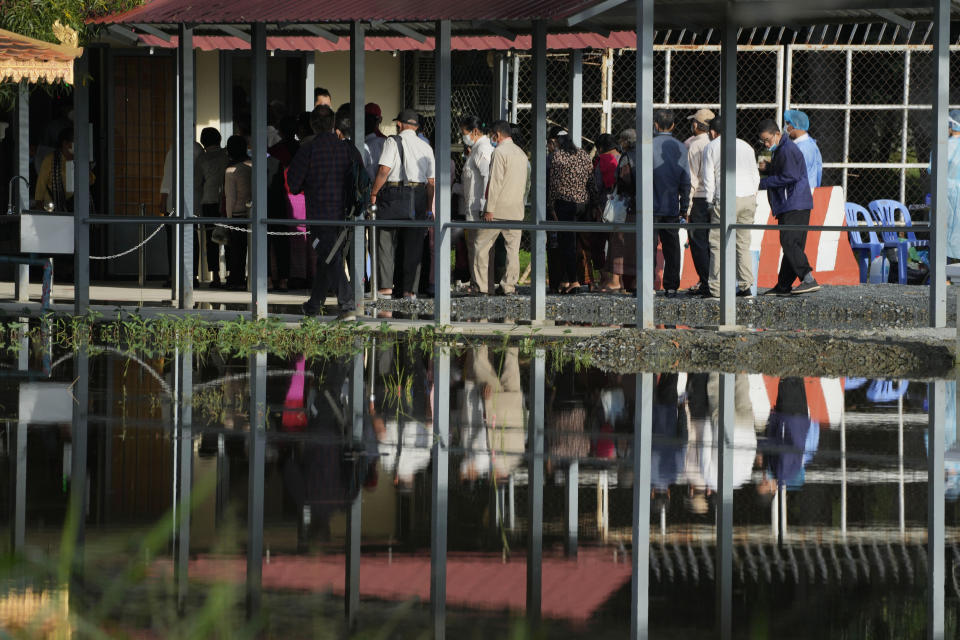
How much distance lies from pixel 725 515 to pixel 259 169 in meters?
8.77

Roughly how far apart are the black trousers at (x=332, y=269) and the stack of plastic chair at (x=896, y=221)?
7642 millimetres

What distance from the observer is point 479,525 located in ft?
23.0

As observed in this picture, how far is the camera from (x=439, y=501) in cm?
747

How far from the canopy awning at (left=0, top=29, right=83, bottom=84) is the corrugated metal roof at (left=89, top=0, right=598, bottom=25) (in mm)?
673

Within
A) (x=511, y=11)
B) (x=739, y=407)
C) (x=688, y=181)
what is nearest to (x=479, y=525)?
(x=739, y=407)

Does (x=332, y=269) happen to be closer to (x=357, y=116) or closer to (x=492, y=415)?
(x=357, y=116)

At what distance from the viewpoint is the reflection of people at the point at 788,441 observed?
26.6ft

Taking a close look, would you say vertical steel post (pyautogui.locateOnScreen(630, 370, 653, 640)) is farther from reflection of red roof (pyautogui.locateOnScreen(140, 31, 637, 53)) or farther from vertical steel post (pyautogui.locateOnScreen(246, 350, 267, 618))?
reflection of red roof (pyautogui.locateOnScreen(140, 31, 637, 53))

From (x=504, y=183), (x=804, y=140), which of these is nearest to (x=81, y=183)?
(x=504, y=183)

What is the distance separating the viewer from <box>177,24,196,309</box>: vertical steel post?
16.1m

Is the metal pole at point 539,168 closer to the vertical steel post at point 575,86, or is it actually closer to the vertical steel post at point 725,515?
the vertical steel post at point 575,86

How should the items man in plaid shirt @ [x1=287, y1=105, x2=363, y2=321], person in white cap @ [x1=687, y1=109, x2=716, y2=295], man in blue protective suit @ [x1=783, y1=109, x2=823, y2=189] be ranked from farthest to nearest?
1. person in white cap @ [x1=687, y1=109, x2=716, y2=295]
2. man in blue protective suit @ [x1=783, y1=109, x2=823, y2=189]
3. man in plaid shirt @ [x1=287, y1=105, x2=363, y2=321]

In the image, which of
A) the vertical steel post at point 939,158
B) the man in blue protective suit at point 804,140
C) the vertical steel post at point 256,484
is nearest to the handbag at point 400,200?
the man in blue protective suit at point 804,140

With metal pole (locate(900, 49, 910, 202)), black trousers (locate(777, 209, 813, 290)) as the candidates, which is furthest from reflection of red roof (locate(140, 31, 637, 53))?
metal pole (locate(900, 49, 910, 202))
